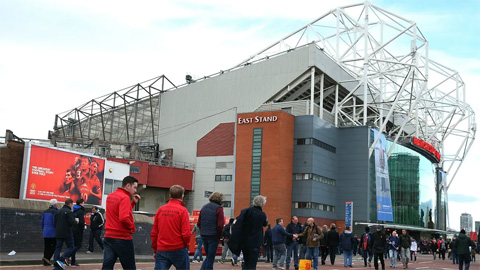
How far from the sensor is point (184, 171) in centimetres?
5769

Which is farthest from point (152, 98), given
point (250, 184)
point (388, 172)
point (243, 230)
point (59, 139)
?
point (243, 230)

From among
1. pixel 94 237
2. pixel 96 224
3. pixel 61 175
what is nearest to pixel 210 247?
pixel 96 224

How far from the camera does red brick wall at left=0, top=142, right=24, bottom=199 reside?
1126 inches

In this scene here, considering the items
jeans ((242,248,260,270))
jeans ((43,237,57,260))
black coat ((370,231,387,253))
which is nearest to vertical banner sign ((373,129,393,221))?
black coat ((370,231,387,253))

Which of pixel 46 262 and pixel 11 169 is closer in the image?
pixel 46 262

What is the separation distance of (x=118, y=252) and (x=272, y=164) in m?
43.3

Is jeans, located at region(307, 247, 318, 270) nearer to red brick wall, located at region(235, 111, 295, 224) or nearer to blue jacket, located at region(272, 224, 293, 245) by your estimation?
blue jacket, located at region(272, 224, 293, 245)

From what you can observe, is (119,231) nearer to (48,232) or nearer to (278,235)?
(48,232)

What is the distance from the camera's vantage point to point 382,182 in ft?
187

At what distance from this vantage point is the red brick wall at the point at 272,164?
50062 mm

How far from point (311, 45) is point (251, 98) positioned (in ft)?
26.9

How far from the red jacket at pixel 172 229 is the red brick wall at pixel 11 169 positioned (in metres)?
23.5

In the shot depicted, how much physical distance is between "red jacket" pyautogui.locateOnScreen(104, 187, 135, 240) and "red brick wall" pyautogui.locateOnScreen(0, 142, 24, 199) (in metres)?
23.1

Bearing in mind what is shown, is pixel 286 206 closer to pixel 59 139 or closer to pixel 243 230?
pixel 59 139
